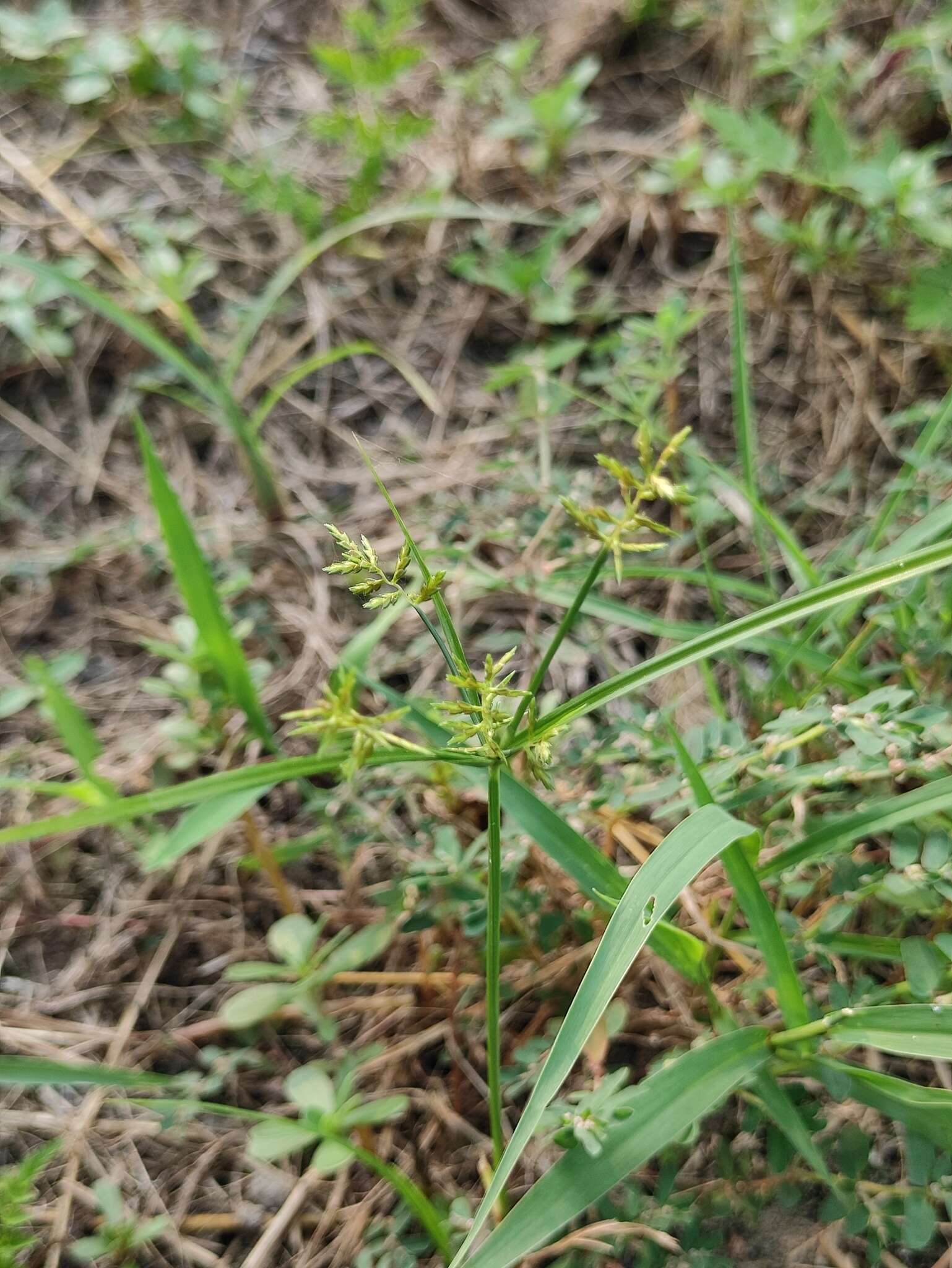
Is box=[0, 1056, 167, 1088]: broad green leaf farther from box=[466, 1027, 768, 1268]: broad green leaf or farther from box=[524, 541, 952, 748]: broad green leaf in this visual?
box=[524, 541, 952, 748]: broad green leaf

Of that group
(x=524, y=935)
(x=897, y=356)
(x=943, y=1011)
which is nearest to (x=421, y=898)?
(x=524, y=935)

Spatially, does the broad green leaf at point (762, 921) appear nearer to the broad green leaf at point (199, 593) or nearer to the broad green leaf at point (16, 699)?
the broad green leaf at point (199, 593)

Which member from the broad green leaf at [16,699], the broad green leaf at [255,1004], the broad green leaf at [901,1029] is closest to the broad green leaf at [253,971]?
the broad green leaf at [255,1004]

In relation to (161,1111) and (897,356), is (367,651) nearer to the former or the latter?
(161,1111)

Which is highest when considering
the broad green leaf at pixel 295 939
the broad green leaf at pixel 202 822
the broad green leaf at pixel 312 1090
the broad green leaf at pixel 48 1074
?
the broad green leaf at pixel 202 822

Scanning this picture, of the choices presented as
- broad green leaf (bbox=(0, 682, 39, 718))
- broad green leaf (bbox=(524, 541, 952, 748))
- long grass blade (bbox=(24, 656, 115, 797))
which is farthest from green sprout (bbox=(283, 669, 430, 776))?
broad green leaf (bbox=(0, 682, 39, 718))

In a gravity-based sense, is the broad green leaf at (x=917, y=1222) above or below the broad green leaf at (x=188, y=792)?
below
